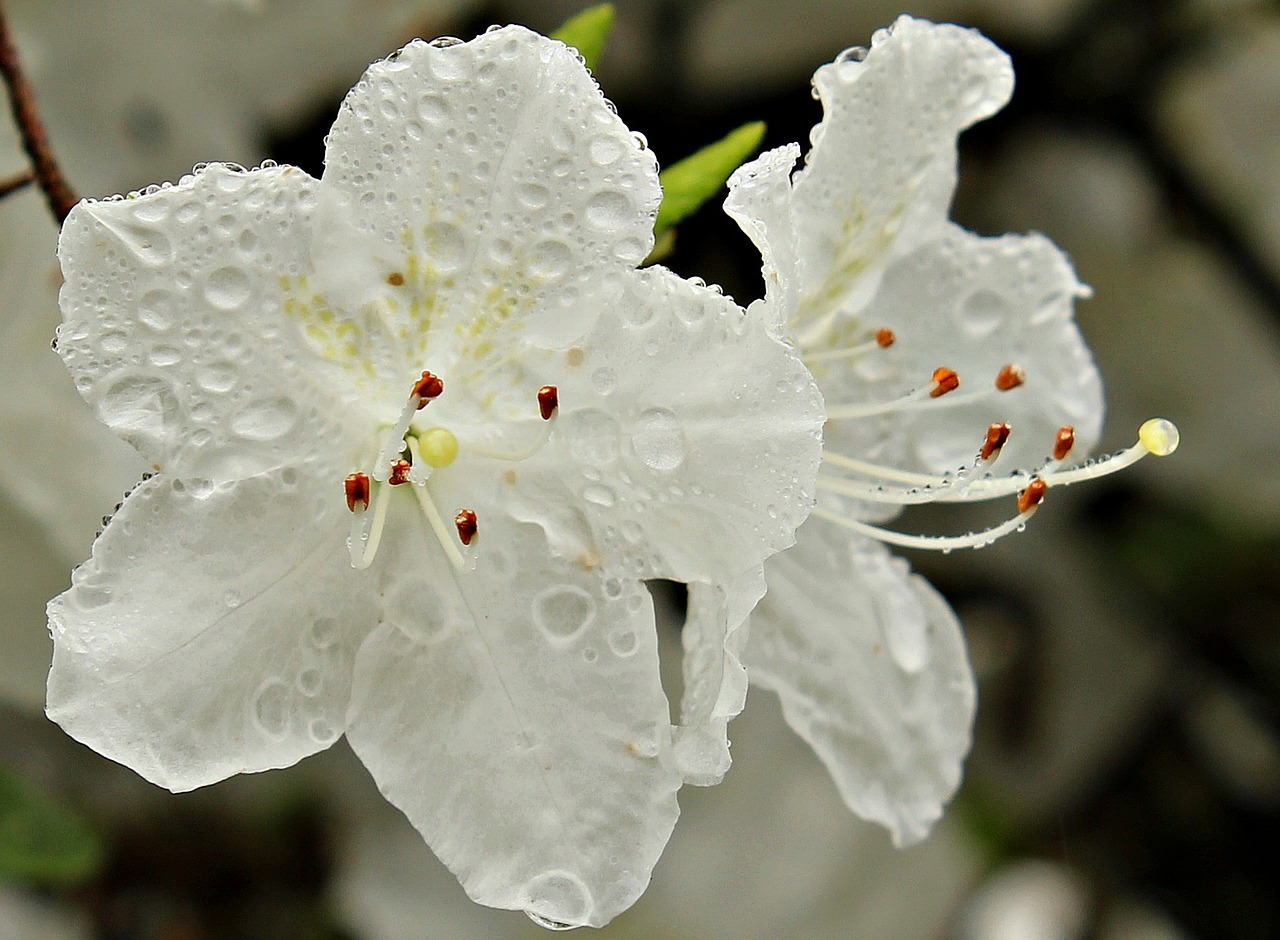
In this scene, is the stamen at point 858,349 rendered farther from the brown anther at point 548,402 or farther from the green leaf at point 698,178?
the brown anther at point 548,402

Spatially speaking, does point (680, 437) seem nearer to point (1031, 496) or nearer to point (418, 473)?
point (418, 473)

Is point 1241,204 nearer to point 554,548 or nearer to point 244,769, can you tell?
point 554,548

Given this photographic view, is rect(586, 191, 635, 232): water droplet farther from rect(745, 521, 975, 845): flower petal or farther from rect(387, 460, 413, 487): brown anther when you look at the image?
rect(745, 521, 975, 845): flower petal

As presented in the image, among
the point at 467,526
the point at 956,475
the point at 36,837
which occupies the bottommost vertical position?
the point at 36,837

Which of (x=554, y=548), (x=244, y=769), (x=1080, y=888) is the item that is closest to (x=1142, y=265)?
(x=1080, y=888)

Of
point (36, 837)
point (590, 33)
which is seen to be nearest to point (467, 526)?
point (590, 33)
